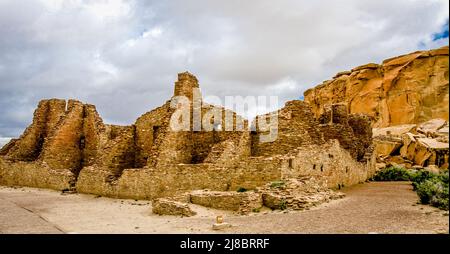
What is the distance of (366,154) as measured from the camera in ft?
72.2

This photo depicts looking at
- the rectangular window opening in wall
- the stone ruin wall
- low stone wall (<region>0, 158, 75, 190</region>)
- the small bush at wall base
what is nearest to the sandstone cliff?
the stone ruin wall

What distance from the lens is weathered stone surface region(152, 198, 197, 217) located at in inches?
433

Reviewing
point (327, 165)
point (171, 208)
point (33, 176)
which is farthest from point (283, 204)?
point (33, 176)

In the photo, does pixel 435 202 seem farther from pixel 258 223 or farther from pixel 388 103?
pixel 388 103

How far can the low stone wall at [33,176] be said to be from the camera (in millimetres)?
19203

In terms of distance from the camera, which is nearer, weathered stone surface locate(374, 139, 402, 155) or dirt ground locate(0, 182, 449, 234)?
dirt ground locate(0, 182, 449, 234)

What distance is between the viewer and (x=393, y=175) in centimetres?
2228

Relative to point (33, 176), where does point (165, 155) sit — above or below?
above

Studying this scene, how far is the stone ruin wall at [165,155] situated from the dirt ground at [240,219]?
2.28 metres

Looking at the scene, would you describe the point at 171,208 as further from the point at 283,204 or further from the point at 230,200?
the point at 283,204

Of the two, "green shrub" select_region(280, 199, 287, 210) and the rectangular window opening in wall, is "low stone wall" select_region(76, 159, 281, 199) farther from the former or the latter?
the rectangular window opening in wall

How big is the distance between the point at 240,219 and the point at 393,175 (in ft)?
53.5

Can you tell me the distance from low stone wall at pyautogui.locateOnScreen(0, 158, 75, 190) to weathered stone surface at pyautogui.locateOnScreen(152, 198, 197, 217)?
31.6ft
